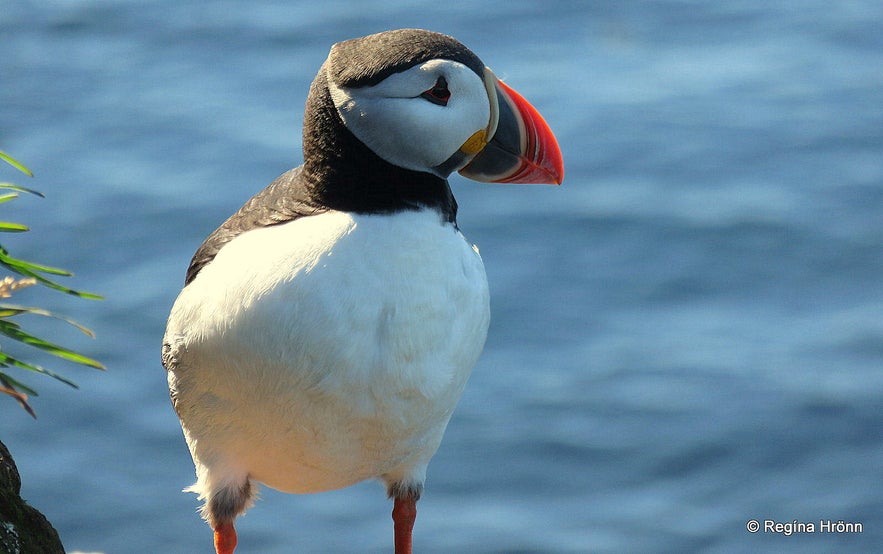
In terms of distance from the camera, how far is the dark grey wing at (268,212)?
373cm

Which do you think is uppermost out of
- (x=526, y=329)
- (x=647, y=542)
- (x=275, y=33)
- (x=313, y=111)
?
(x=313, y=111)

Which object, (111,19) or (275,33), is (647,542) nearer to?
(275,33)

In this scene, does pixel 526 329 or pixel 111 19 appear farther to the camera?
pixel 111 19

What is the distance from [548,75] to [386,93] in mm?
5094

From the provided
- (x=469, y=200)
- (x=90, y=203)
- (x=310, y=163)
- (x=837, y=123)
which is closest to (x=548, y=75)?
(x=469, y=200)

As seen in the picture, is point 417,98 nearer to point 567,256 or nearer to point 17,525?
point 17,525

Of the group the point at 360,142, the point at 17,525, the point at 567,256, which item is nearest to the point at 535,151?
the point at 360,142

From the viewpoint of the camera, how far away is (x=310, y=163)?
3682mm

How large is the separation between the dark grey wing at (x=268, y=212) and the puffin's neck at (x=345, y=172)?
47 mm

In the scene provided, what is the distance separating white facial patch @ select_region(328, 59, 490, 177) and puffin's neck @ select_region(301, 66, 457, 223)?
3 centimetres

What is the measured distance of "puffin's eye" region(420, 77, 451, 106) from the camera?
11.7ft

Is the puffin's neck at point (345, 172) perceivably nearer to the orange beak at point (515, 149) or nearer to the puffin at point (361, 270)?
the puffin at point (361, 270)

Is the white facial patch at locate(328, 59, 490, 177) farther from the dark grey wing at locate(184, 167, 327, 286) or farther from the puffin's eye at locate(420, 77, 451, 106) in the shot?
the dark grey wing at locate(184, 167, 327, 286)

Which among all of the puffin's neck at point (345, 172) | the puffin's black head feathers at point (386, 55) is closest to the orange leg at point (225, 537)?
the puffin's neck at point (345, 172)
